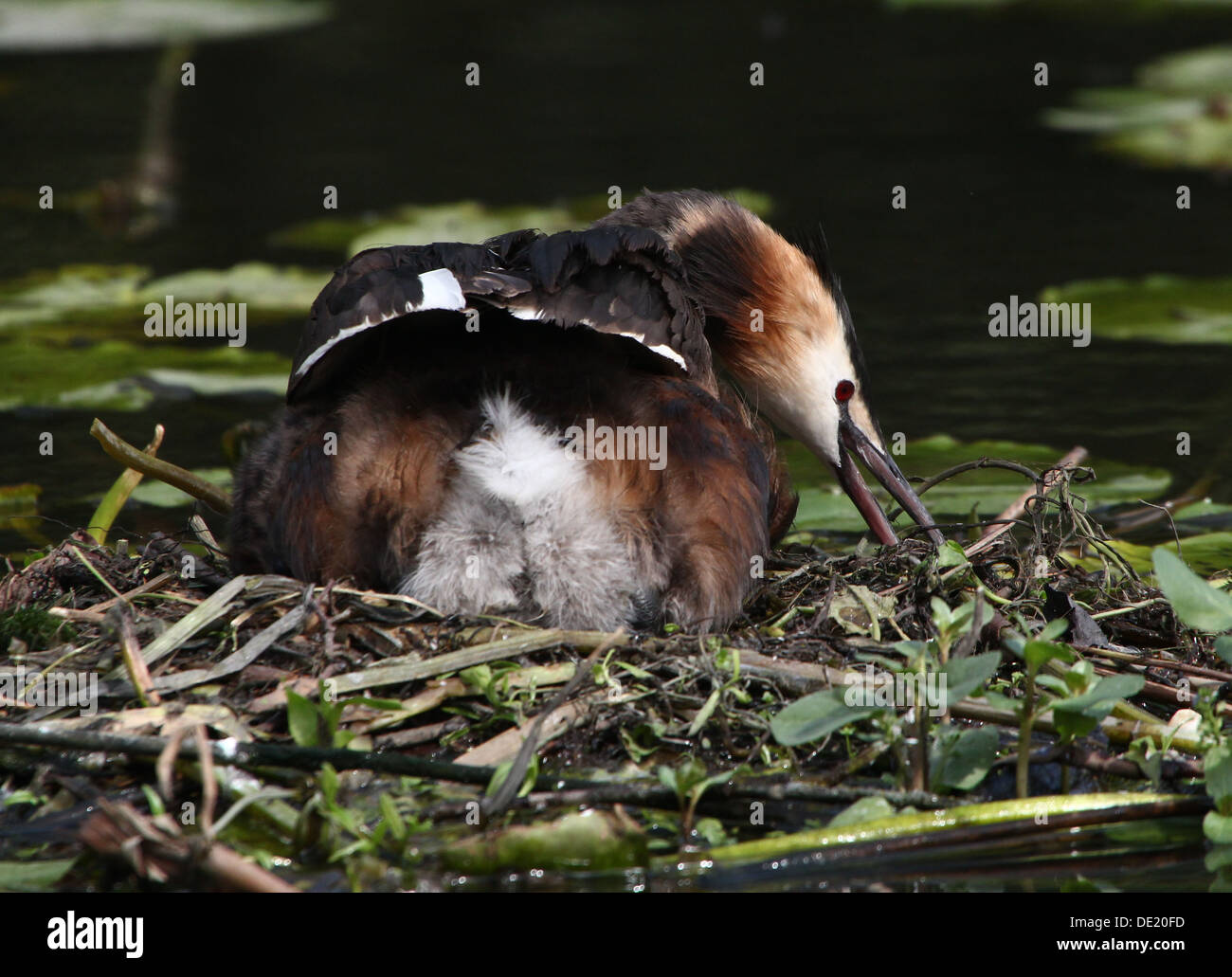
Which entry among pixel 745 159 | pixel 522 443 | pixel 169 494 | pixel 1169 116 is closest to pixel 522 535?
pixel 522 443

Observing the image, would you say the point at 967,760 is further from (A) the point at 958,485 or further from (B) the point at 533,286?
(A) the point at 958,485

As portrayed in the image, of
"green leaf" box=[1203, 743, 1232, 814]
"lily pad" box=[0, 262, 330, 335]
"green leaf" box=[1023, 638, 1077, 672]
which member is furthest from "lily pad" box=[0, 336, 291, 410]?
"green leaf" box=[1203, 743, 1232, 814]

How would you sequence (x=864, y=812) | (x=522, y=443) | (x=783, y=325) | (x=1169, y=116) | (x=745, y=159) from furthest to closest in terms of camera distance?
(x=745, y=159) → (x=1169, y=116) → (x=783, y=325) → (x=522, y=443) → (x=864, y=812)

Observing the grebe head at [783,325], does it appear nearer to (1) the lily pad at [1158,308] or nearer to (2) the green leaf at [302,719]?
(2) the green leaf at [302,719]

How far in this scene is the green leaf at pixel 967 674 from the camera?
10.3 ft

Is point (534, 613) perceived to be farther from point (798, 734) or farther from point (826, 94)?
point (826, 94)

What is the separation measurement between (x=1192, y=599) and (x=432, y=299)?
5.35ft

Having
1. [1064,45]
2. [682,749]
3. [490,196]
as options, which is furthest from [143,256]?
[1064,45]

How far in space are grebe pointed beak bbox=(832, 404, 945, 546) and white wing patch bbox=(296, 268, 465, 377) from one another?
1.65 meters

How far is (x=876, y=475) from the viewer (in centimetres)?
471

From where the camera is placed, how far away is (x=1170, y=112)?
10250 mm

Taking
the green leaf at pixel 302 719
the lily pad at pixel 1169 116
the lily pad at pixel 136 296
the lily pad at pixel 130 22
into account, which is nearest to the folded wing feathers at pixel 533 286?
the green leaf at pixel 302 719
